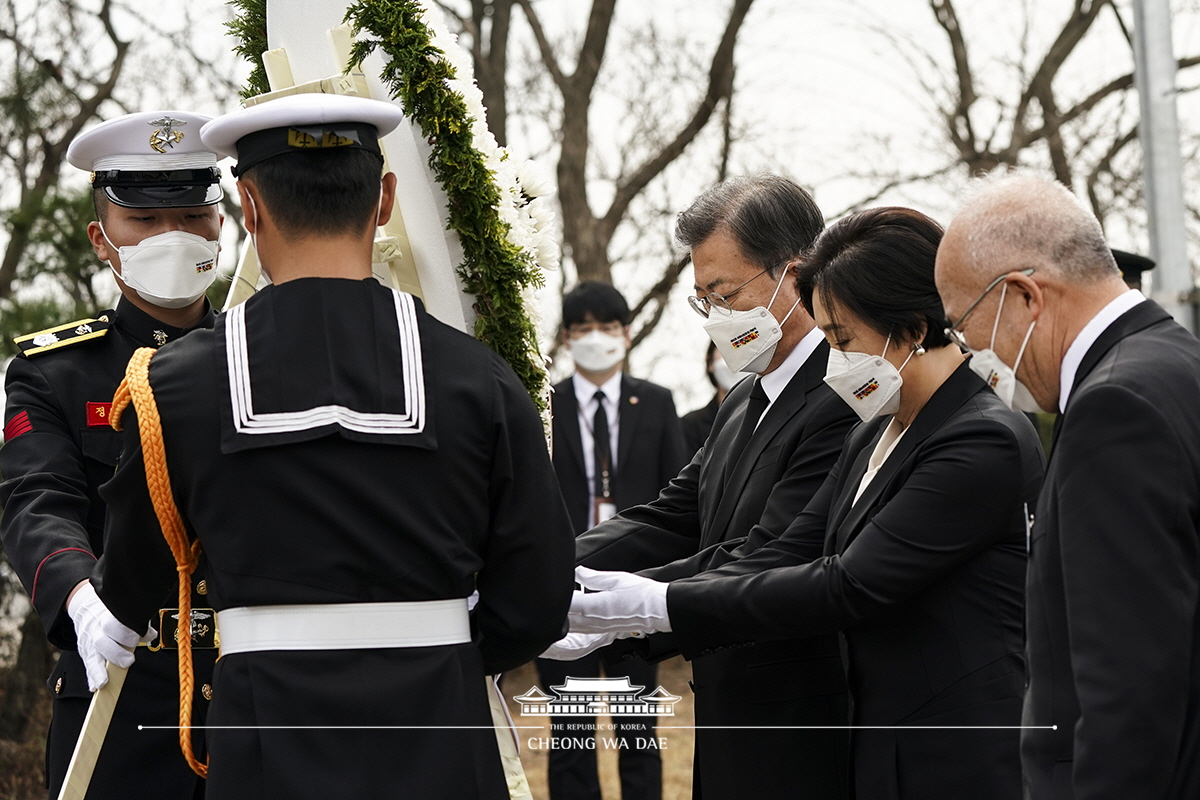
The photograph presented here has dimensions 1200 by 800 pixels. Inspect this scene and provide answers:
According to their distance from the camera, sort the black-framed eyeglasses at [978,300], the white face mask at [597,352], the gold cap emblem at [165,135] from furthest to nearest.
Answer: the white face mask at [597,352] < the gold cap emblem at [165,135] < the black-framed eyeglasses at [978,300]

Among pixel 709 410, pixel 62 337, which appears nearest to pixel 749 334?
pixel 62 337

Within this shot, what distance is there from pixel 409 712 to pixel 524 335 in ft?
2.84

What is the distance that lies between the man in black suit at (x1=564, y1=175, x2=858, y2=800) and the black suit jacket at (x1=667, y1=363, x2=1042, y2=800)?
8.6 inches

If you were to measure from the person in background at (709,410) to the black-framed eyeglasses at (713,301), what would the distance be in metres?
3.92

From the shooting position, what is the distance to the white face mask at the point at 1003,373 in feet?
8.12

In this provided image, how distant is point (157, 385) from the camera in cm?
237

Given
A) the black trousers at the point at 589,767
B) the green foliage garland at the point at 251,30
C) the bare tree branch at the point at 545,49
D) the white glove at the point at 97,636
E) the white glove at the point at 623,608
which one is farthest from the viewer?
the bare tree branch at the point at 545,49

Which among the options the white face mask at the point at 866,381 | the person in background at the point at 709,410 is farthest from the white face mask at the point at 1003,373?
the person in background at the point at 709,410

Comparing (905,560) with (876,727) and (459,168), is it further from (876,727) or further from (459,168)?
(459,168)

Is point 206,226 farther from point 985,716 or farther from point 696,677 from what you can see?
point 985,716

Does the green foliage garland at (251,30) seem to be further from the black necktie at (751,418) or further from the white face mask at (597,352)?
the white face mask at (597,352)

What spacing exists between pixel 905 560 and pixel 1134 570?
0.86 metres

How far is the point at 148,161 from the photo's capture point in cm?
359

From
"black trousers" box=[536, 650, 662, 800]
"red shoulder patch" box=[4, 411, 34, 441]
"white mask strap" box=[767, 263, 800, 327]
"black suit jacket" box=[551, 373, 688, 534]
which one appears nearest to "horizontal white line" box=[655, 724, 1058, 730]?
"white mask strap" box=[767, 263, 800, 327]
